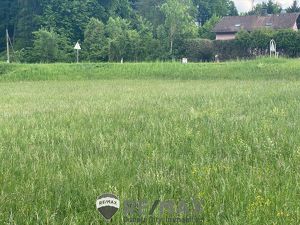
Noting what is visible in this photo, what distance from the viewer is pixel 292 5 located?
8644 centimetres

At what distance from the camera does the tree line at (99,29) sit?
46250 mm

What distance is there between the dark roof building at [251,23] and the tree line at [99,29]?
2.20 m

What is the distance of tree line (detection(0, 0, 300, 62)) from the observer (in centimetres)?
4625

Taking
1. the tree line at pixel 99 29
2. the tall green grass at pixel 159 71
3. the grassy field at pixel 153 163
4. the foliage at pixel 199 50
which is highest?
the tree line at pixel 99 29

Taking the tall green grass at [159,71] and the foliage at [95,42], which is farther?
the foliage at [95,42]

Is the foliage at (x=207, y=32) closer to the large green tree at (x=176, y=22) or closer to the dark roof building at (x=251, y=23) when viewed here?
the dark roof building at (x=251, y=23)

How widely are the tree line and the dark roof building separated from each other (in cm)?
220

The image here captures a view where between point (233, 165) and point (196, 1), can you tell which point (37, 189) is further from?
point (196, 1)

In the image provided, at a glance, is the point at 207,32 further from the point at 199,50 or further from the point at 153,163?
the point at 153,163

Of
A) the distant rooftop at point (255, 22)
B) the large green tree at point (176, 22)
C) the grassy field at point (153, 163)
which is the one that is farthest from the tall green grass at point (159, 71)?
the distant rooftop at point (255, 22)

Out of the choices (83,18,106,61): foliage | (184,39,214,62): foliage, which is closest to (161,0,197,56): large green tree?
(184,39,214,62): foliage

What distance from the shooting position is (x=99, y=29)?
5262 centimetres

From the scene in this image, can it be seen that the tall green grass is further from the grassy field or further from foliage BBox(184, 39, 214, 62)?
the grassy field

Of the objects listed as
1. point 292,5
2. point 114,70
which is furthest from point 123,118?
point 292,5
